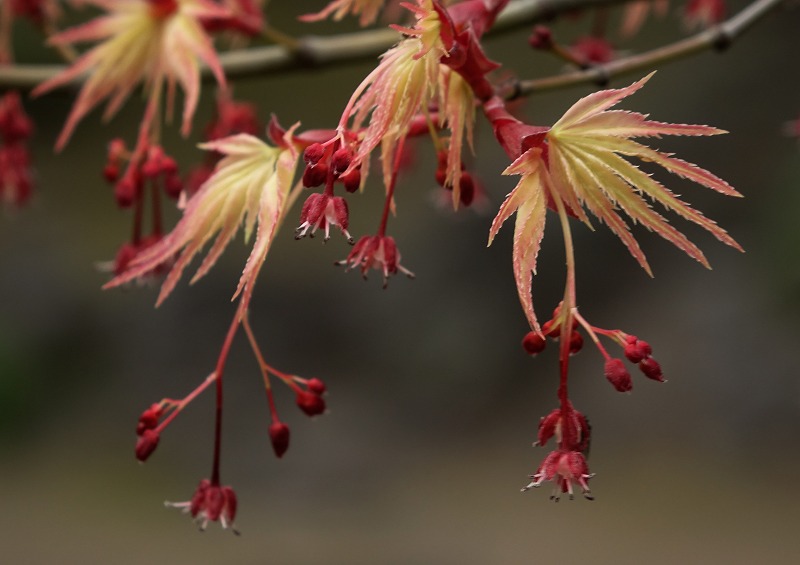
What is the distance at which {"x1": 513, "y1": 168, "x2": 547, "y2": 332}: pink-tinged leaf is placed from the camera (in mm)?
373

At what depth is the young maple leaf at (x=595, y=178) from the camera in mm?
379

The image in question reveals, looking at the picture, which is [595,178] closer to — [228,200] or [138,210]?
[228,200]

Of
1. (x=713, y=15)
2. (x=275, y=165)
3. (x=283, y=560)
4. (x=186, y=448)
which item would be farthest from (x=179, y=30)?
(x=186, y=448)

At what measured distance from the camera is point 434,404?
10.8 ft

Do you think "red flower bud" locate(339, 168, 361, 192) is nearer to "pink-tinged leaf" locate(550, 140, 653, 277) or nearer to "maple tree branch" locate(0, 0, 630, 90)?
"pink-tinged leaf" locate(550, 140, 653, 277)

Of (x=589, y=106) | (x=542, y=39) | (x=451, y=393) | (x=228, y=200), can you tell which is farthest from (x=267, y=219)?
(x=451, y=393)

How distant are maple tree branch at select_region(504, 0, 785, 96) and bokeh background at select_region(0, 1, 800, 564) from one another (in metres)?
2.26

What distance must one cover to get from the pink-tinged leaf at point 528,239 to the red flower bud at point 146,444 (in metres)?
0.21

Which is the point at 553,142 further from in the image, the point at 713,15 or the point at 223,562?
the point at 223,562

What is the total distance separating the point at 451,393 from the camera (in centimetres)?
326

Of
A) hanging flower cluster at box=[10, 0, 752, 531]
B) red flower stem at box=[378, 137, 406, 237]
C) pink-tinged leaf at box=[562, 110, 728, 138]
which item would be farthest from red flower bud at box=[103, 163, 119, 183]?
pink-tinged leaf at box=[562, 110, 728, 138]

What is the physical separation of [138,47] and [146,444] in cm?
34

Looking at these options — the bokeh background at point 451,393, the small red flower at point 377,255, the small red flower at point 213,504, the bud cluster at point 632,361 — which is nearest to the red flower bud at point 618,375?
the bud cluster at point 632,361

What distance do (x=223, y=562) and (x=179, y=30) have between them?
244cm
